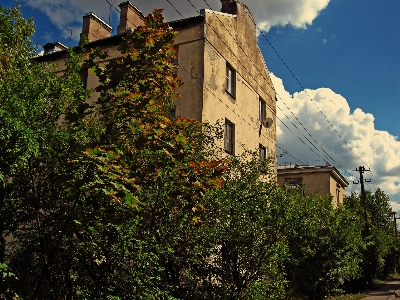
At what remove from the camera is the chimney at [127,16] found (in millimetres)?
20703

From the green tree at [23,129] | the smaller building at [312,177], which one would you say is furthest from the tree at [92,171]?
the smaller building at [312,177]

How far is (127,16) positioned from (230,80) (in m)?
5.95

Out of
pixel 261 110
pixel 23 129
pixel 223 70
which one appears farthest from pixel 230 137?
pixel 23 129

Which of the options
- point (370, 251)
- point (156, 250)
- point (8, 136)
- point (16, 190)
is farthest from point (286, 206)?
point (370, 251)

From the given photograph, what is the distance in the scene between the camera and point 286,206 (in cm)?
984

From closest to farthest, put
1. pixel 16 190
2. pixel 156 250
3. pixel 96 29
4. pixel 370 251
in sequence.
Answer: pixel 16 190 < pixel 156 250 < pixel 96 29 < pixel 370 251

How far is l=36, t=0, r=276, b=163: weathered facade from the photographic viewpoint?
687 inches

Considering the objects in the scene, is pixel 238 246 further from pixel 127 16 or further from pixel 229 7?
pixel 229 7

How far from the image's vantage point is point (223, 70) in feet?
62.4

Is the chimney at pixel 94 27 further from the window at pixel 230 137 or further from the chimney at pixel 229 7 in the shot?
the window at pixel 230 137

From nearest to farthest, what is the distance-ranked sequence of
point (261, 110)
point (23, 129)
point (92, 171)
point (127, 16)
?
point (23, 129) → point (92, 171) → point (127, 16) → point (261, 110)

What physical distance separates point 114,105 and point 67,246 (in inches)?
92.7

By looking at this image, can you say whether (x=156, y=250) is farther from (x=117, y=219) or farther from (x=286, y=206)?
(x=286, y=206)

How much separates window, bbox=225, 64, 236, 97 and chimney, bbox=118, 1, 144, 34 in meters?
5.15
